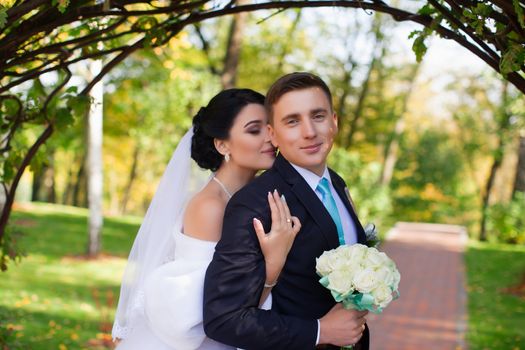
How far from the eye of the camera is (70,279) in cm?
1064

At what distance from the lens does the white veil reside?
3311 mm

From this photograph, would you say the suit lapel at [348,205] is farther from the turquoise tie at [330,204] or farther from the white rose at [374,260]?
the white rose at [374,260]

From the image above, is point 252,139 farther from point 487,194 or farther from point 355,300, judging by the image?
point 487,194

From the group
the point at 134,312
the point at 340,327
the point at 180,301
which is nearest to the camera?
the point at 340,327

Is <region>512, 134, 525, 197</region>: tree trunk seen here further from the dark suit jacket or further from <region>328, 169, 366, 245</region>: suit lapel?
the dark suit jacket

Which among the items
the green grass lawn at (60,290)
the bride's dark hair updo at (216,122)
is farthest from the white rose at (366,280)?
the green grass lawn at (60,290)

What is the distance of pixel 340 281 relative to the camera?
89.8 inches

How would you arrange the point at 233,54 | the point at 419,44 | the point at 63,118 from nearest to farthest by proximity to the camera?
the point at 419,44, the point at 63,118, the point at 233,54

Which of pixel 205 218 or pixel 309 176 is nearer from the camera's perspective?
pixel 309 176

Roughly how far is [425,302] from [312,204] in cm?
899

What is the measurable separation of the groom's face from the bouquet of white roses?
1.25ft

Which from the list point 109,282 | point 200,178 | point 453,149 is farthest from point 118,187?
point 200,178

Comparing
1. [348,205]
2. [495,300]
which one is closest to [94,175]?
[495,300]

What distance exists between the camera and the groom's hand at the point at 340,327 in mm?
2424
